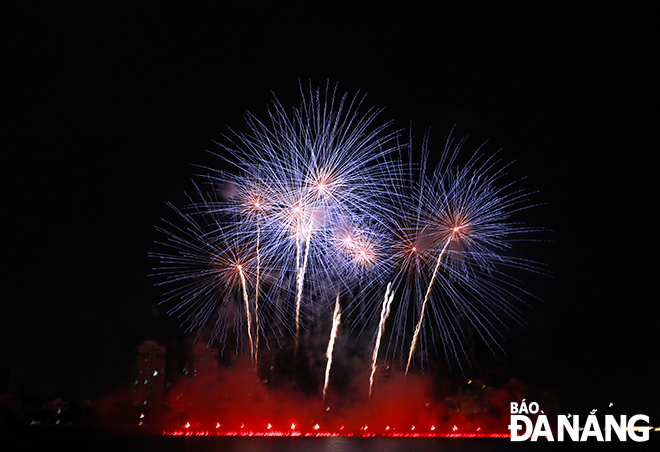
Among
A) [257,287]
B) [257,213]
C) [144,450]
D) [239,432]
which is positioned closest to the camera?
[257,213]

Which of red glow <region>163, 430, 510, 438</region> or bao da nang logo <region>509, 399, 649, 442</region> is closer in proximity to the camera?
bao da nang logo <region>509, 399, 649, 442</region>

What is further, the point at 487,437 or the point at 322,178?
the point at 487,437

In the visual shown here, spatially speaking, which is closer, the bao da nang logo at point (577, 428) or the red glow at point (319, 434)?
the bao da nang logo at point (577, 428)

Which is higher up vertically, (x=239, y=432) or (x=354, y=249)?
(x=354, y=249)

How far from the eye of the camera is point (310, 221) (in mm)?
31141

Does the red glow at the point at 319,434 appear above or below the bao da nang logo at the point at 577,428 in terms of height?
above

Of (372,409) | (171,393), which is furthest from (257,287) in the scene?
(171,393)

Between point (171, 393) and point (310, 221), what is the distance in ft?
216

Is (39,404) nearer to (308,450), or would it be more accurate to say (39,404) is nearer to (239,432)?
(239,432)

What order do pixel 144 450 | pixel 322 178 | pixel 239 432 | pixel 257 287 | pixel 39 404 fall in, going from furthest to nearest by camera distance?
pixel 39 404
pixel 239 432
pixel 144 450
pixel 257 287
pixel 322 178

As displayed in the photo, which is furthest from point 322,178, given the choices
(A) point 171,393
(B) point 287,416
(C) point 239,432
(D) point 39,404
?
(D) point 39,404

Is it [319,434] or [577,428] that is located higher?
[319,434]

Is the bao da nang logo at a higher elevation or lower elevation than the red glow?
lower

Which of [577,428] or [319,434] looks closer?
[577,428]
